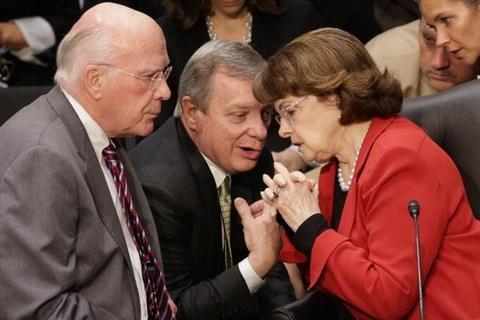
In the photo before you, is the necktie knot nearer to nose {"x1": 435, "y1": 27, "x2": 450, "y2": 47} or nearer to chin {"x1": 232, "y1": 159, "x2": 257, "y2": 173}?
chin {"x1": 232, "y1": 159, "x2": 257, "y2": 173}

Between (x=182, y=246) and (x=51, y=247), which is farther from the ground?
(x=51, y=247)

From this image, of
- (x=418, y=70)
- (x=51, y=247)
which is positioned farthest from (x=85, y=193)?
(x=418, y=70)

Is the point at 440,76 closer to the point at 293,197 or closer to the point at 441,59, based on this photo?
the point at 441,59

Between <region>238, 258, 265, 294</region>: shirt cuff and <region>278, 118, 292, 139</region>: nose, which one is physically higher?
<region>278, 118, 292, 139</region>: nose

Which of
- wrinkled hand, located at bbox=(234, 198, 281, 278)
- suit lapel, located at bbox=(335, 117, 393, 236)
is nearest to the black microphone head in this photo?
suit lapel, located at bbox=(335, 117, 393, 236)

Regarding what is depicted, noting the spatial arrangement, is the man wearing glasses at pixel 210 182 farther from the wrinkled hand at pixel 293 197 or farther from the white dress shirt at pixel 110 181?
the white dress shirt at pixel 110 181

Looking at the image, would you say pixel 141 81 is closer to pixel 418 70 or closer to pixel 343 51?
pixel 343 51

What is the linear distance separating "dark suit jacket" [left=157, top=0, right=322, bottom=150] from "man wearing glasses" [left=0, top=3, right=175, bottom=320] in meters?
1.12

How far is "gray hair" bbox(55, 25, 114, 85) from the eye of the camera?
8.59 feet

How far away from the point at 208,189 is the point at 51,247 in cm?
83

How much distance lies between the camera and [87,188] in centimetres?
250

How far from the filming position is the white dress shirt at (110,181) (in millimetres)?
2652

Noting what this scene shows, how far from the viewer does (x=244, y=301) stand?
3.08 metres

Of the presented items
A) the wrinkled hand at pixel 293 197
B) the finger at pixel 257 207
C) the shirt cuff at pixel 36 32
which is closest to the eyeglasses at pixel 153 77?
the wrinkled hand at pixel 293 197
